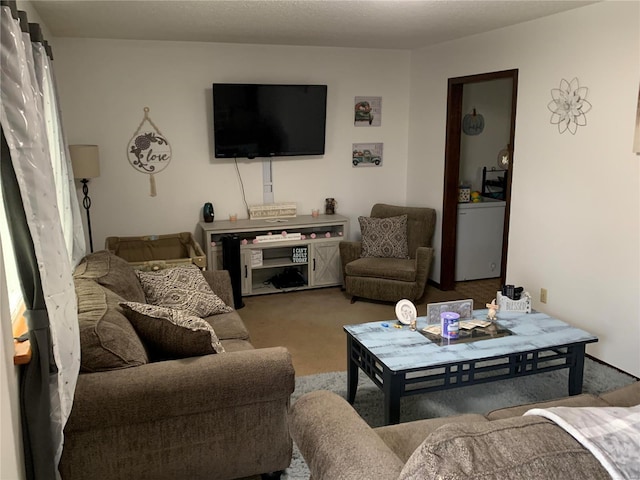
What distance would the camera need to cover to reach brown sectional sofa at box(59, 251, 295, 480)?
2.05 m

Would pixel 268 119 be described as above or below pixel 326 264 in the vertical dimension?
above

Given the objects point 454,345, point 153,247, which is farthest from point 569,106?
point 153,247

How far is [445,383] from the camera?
2668mm

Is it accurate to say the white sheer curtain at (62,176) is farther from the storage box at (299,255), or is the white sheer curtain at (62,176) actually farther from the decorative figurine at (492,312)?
the decorative figurine at (492,312)

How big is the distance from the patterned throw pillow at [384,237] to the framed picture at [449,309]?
79.5 inches

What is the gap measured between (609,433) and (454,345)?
172 cm

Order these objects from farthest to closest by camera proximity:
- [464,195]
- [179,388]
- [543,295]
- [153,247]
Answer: [464,195], [153,247], [543,295], [179,388]

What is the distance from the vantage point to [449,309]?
3.12 meters

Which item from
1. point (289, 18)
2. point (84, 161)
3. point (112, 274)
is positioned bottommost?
point (112, 274)

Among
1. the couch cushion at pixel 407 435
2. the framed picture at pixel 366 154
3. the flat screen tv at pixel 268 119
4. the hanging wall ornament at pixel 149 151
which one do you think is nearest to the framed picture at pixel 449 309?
the couch cushion at pixel 407 435

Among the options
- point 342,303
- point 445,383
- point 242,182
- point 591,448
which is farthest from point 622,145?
point 242,182

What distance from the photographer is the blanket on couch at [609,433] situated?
106 centimetres

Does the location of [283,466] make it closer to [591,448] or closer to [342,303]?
[591,448]

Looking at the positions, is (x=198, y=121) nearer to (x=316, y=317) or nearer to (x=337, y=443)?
(x=316, y=317)
